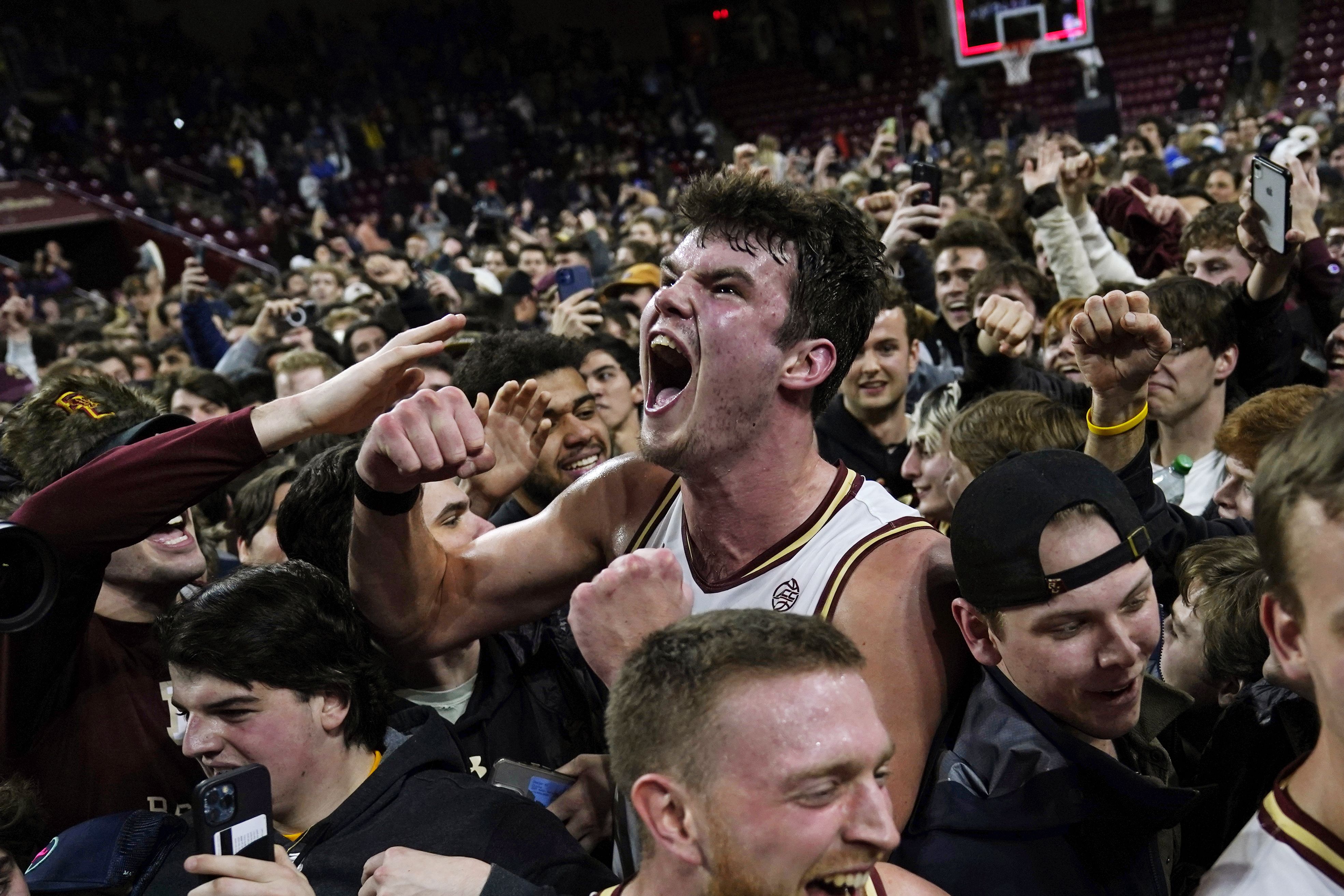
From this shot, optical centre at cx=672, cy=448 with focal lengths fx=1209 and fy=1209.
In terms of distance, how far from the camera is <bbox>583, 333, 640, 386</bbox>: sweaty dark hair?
16.3 feet

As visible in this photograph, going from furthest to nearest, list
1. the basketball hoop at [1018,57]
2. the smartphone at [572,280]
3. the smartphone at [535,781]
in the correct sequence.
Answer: the basketball hoop at [1018,57], the smartphone at [572,280], the smartphone at [535,781]

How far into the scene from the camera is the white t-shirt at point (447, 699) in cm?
276

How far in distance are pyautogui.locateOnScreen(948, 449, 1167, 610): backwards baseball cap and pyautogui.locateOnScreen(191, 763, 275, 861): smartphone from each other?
118 centimetres

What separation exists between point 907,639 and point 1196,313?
221 centimetres

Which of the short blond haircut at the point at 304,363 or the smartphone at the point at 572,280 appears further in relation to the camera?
the smartphone at the point at 572,280

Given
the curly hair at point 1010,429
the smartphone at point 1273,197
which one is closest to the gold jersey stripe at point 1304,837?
the curly hair at point 1010,429

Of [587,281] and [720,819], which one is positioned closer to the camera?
[720,819]

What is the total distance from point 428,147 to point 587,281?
17155 mm

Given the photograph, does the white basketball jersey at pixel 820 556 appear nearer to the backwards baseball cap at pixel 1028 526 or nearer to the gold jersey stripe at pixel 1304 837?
the backwards baseball cap at pixel 1028 526

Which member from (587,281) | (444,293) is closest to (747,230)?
(587,281)

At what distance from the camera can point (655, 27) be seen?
2742cm

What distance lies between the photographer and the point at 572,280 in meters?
6.92

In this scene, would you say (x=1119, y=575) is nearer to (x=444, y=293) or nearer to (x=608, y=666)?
(x=608, y=666)

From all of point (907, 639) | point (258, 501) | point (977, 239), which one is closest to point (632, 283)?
point (977, 239)
